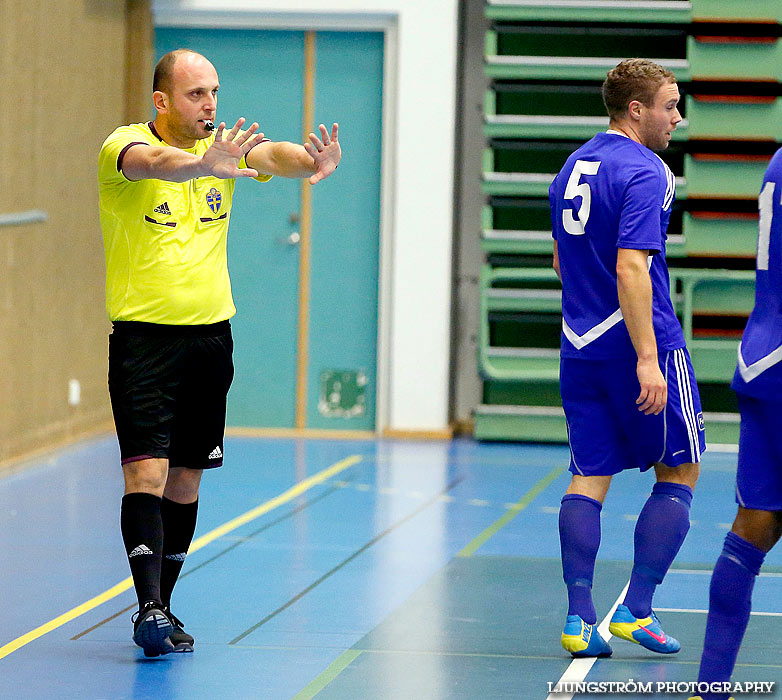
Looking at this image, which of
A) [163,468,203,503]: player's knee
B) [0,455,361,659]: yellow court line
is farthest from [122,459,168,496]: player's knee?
[0,455,361,659]: yellow court line

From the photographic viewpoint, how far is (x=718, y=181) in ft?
30.5

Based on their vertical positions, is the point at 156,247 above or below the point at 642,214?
below

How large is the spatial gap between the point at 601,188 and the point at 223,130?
1116 millimetres

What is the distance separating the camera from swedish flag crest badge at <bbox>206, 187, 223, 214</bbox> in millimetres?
4191

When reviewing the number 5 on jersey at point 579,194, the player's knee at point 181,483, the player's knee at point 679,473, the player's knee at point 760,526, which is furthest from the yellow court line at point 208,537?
the player's knee at point 760,526

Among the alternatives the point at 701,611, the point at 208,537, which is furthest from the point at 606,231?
the point at 208,537

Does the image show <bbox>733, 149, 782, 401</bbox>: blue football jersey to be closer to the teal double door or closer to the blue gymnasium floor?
the blue gymnasium floor

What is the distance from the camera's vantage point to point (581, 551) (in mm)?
4016

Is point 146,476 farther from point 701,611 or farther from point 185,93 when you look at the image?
point 701,611

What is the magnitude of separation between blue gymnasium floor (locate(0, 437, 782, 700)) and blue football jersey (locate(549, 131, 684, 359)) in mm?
973

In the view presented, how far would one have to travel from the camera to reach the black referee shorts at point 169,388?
161 inches

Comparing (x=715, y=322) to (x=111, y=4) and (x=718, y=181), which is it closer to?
(x=718, y=181)

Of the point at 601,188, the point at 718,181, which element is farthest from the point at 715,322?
the point at 601,188

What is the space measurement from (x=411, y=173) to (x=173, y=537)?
5635 millimetres
